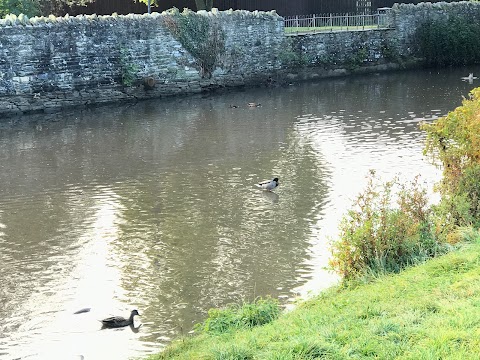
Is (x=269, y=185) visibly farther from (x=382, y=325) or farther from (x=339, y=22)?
(x=339, y=22)

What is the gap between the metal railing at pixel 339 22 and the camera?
4366cm

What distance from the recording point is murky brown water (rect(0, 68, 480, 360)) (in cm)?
1177

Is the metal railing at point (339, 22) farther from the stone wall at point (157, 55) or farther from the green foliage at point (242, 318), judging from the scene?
the green foliage at point (242, 318)

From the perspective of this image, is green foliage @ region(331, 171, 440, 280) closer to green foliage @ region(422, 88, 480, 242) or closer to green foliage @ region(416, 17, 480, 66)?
green foliage @ region(422, 88, 480, 242)

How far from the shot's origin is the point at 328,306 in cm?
953

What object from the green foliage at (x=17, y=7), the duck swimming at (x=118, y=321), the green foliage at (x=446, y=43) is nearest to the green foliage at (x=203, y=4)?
the green foliage at (x=17, y=7)

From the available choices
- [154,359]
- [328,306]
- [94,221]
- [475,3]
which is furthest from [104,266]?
[475,3]

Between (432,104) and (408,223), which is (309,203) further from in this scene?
(432,104)

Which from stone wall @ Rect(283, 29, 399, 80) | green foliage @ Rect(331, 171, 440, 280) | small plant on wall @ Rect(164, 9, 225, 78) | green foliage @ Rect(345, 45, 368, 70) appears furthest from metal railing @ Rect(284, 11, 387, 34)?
green foliage @ Rect(331, 171, 440, 280)

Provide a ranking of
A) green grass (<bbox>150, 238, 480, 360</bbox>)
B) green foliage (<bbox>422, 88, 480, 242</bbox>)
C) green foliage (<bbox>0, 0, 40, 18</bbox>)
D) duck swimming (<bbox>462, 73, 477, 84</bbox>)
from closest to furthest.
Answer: green grass (<bbox>150, 238, 480, 360</bbox>) → green foliage (<bbox>422, 88, 480, 242</bbox>) → duck swimming (<bbox>462, 73, 477, 84</bbox>) → green foliage (<bbox>0, 0, 40, 18</bbox>)

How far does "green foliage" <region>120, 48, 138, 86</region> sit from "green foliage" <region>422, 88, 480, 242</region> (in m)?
22.4

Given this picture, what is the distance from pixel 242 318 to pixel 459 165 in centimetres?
495

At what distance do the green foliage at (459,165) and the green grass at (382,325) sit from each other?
1536mm

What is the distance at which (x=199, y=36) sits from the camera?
3625cm
